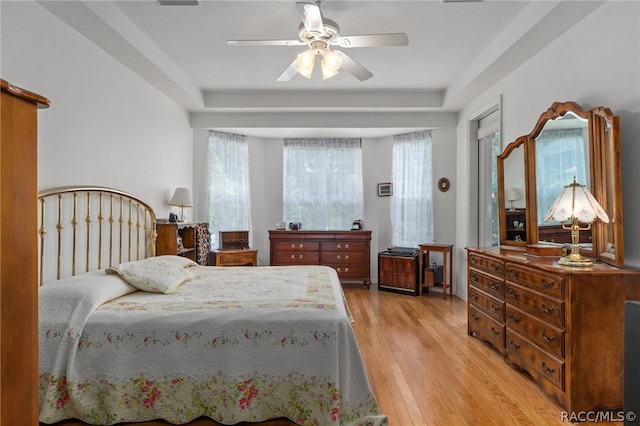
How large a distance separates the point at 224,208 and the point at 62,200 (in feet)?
9.37

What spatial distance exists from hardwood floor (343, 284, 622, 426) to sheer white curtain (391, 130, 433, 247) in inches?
69.0

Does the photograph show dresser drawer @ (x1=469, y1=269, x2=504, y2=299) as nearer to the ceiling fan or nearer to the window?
the window

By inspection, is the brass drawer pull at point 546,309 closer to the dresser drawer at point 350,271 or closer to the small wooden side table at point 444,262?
the small wooden side table at point 444,262

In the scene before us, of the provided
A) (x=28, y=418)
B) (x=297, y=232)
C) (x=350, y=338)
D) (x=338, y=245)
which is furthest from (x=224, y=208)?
(x=28, y=418)

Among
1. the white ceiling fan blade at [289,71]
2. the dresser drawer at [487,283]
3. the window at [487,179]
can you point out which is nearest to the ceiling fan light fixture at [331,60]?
the white ceiling fan blade at [289,71]

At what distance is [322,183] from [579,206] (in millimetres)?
4015

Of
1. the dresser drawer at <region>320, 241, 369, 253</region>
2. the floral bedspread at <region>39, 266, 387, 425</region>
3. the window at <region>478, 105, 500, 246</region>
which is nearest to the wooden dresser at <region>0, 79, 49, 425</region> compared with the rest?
the floral bedspread at <region>39, 266, 387, 425</region>

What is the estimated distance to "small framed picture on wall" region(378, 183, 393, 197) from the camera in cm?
569

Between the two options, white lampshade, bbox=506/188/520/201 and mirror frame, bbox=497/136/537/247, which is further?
white lampshade, bbox=506/188/520/201

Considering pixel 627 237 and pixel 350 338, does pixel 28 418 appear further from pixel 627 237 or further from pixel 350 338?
pixel 627 237

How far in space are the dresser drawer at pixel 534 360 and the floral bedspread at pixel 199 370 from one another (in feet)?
3.69

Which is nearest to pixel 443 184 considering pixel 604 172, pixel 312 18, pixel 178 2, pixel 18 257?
pixel 604 172

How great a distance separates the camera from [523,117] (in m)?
3.33

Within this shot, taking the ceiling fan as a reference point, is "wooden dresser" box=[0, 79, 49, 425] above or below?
below
